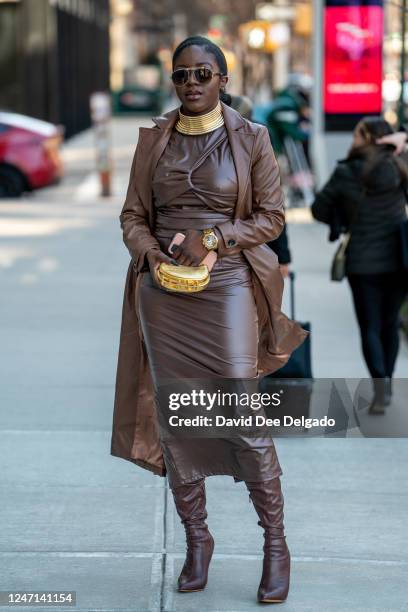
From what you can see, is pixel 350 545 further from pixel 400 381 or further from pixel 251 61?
pixel 251 61

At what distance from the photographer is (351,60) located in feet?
62.1

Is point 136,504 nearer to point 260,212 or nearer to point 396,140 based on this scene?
point 260,212

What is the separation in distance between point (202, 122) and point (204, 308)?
64 centimetres

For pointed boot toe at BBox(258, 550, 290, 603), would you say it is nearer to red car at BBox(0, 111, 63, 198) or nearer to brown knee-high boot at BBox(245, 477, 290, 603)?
brown knee-high boot at BBox(245, 477, 290, 603)

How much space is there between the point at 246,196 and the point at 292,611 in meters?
1.46

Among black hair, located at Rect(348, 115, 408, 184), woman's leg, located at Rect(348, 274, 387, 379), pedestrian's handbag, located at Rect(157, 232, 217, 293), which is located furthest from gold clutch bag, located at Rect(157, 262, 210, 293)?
woman's leg, located at Rect(348, 274, 387, 379)

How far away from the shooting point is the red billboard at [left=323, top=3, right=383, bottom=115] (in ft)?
61.6

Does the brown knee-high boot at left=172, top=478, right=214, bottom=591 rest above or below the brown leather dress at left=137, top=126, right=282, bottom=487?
below

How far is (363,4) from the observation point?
737 inches

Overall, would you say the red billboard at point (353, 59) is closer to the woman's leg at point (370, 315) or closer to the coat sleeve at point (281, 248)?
the woman's leg at point (370, 315)

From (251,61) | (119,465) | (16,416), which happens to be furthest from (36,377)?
(251,61)

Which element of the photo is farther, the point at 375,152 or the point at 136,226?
the point at 375,152

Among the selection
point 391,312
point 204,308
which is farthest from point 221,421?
point 391,312

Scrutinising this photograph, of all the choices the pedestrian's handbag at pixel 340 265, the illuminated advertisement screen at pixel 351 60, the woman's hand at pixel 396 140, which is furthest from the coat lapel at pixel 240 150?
the illuminated advertisement screen at pixel 351 60
